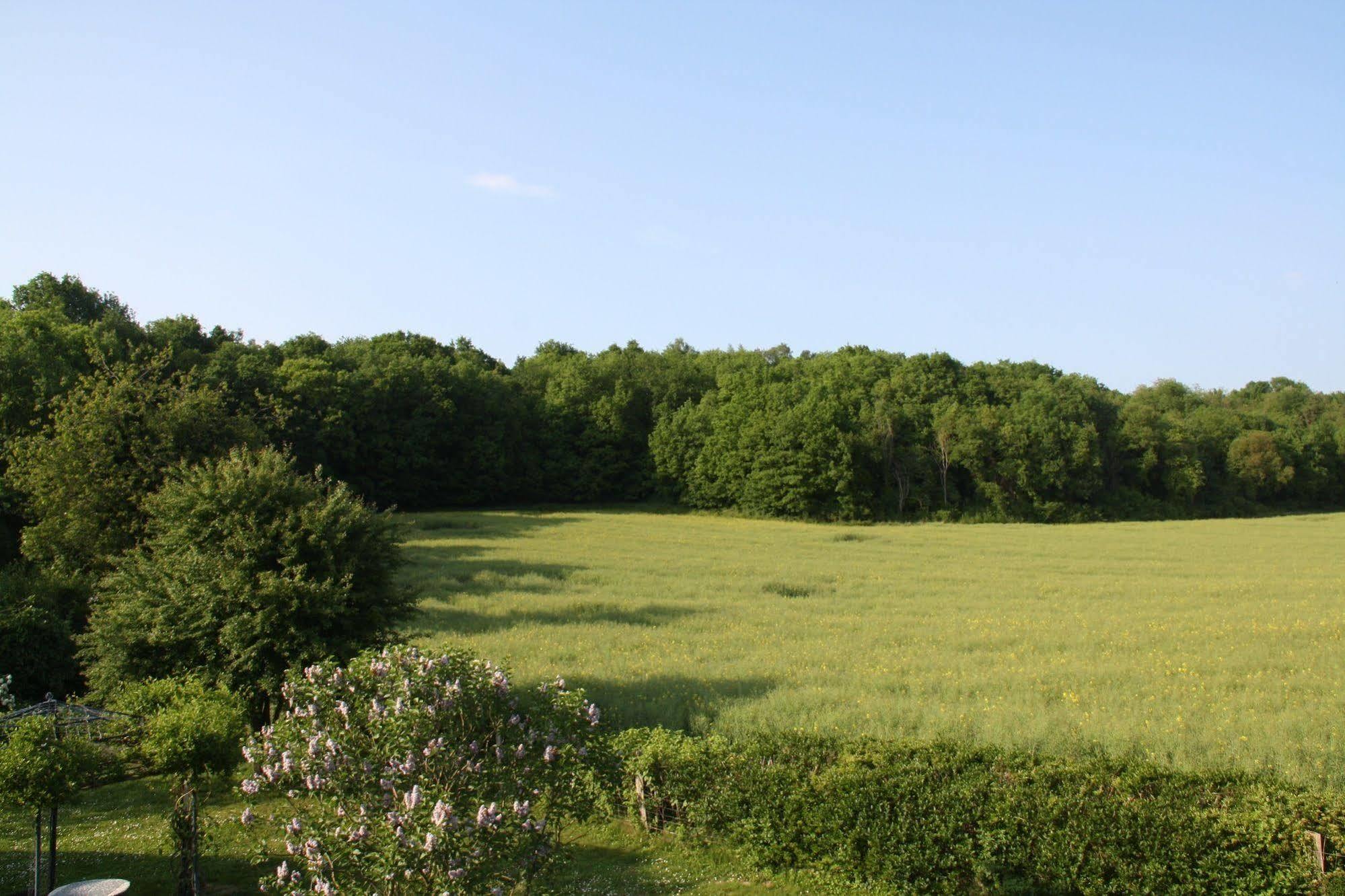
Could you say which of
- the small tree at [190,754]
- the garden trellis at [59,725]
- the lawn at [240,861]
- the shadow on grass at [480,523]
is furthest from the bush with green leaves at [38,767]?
the shadow on grass at [480,523]

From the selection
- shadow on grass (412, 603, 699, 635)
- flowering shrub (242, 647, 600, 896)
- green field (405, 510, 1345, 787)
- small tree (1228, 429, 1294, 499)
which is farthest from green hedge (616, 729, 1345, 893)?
small tree (1228, 429, 1294, 499)

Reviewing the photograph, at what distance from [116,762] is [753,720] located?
9194mm

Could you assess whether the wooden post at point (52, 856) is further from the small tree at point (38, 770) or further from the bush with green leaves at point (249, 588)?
the bush with green leaves at point (249, 588)

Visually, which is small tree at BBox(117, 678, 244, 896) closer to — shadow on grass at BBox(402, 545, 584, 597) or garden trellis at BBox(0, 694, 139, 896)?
garden trellis at BBox(0, 694, 139, 896)

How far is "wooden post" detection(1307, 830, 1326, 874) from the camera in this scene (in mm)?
7102

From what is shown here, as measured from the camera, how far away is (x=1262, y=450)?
251 ft

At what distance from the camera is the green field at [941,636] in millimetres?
12266

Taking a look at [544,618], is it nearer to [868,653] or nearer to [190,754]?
[868,653]

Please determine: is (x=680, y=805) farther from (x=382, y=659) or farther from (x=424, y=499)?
(x=424, y=499)

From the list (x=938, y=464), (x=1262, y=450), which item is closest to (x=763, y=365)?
(x=938, y=464)

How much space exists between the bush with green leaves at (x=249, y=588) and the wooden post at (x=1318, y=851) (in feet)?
38.9

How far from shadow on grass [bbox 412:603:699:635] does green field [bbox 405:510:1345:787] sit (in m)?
0.10

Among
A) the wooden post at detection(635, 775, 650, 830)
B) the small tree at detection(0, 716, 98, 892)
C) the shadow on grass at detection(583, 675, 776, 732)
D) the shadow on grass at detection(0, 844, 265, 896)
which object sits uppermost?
the small tree at detection(0, 716, 98, 892)

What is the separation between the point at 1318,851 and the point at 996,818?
237cm
